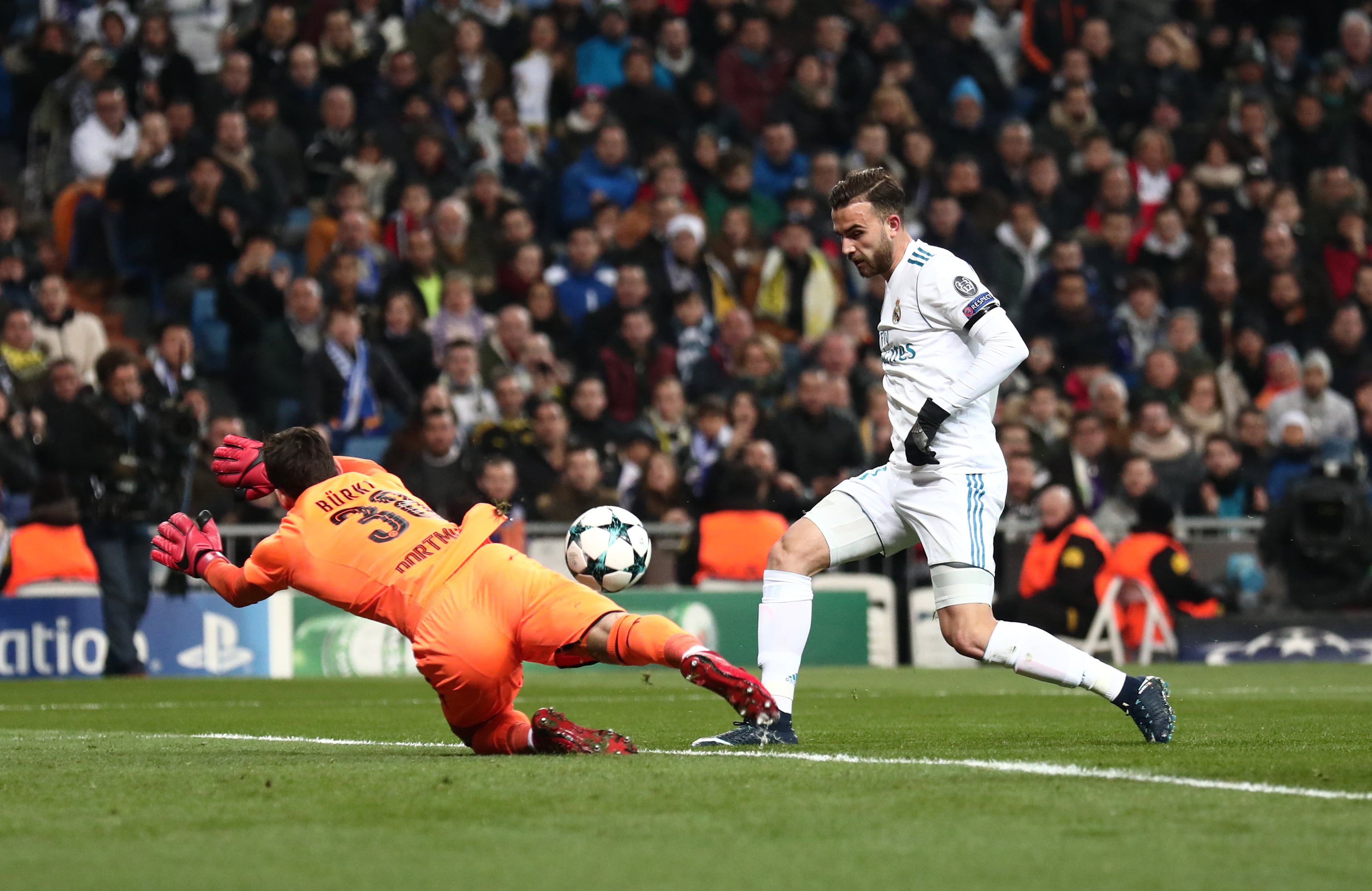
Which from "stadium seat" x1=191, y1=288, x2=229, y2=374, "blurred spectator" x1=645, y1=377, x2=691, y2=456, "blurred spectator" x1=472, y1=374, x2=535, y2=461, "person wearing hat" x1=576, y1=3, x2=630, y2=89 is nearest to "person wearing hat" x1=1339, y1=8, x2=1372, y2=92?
"person wearing hat" x1=576, y1=3, x2=630, y2=89

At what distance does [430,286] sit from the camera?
56.0ft

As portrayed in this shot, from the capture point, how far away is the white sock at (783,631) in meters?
7.69

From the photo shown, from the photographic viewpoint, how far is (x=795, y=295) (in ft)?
59.4

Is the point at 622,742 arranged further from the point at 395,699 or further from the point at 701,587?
the point at 701,587

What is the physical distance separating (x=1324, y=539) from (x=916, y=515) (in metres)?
9.52

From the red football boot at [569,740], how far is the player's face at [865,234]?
2.08m

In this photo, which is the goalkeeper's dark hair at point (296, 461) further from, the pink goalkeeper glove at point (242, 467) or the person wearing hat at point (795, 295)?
the person wearing hat at point (795, 295)

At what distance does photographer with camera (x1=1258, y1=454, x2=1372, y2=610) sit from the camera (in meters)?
16.0

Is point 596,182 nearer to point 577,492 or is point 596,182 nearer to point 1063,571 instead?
point 577,492

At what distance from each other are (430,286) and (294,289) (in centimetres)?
132

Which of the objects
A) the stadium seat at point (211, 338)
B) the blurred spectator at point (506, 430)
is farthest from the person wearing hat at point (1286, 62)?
the stadium seat at point (211, 338)

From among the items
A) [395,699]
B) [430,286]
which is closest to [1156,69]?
[430,286]

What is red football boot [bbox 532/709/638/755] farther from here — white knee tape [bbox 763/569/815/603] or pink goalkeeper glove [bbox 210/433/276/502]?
pink goalkeeper glove [bbox 210/433/276/502]

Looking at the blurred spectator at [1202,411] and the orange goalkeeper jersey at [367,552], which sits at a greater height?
the blurred spectator at [1202,411]
